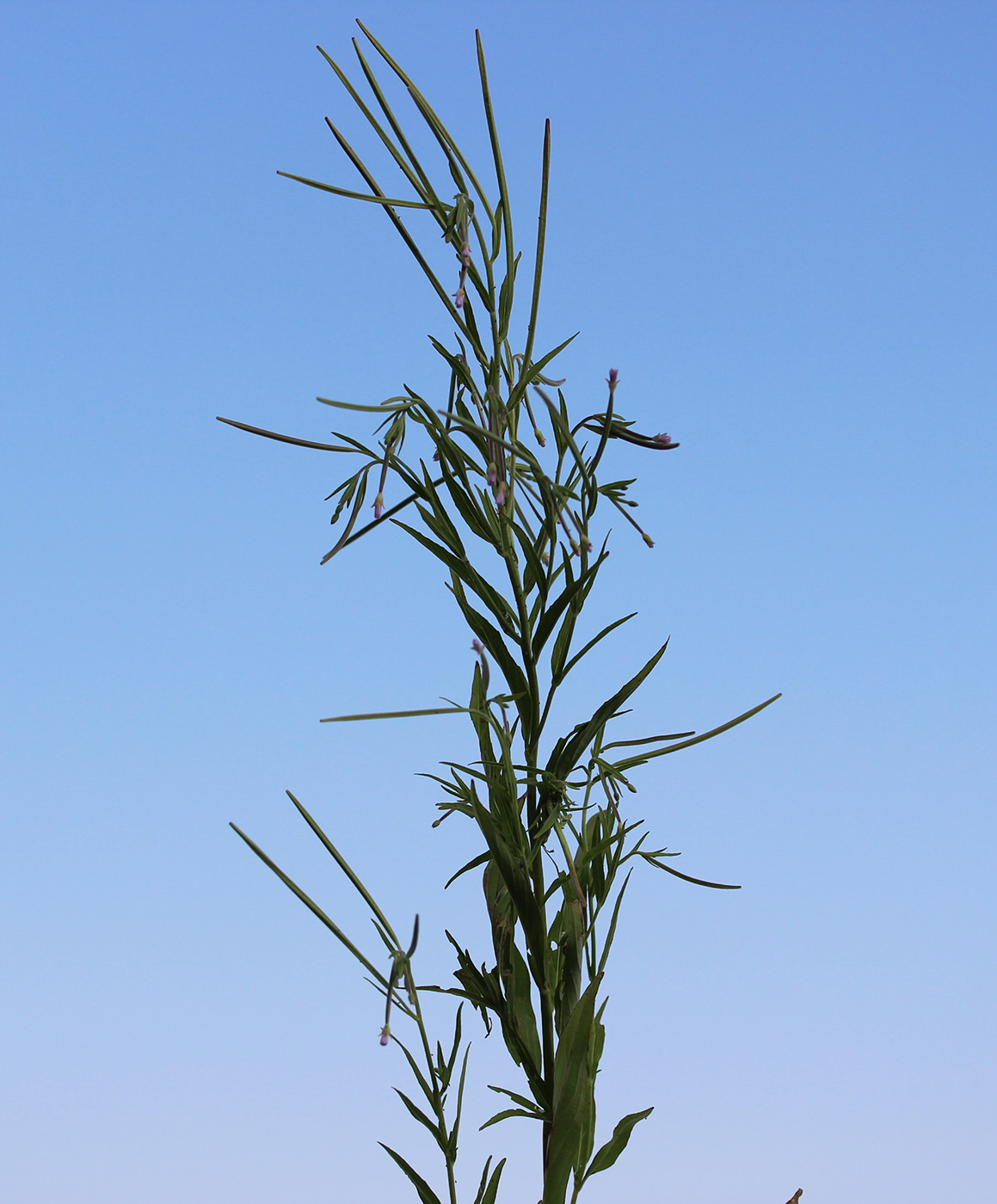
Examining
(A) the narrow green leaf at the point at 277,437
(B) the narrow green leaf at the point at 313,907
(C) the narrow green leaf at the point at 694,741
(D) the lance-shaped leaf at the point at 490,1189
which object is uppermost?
(A) the narrow green leaf at the point at 277,437

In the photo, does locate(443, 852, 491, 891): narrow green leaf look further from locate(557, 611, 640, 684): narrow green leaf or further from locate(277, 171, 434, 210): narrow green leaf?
locate(277, 171, 434, 210): narrow green leaf

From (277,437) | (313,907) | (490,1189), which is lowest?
(490,1189)

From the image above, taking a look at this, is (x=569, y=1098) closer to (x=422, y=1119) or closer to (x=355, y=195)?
(x=422, y=1119)

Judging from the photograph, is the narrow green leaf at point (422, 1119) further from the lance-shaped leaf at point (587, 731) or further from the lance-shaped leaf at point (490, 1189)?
the lance-shaped leaf at point (587, 731)

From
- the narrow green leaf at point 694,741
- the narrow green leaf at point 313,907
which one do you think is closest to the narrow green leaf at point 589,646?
the narrow green leaf at point 694,741

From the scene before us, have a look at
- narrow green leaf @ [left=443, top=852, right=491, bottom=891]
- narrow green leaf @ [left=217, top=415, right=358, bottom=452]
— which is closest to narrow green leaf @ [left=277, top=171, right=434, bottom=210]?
narrow green leaf @ [left=217, top=415, right=358, bottom=452]

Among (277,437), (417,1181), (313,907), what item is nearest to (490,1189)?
(417,1181)

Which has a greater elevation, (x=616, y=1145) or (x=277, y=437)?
(x=277, y=437)

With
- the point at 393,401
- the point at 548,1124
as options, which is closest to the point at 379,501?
the point at 393,401

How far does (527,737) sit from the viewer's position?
146cm

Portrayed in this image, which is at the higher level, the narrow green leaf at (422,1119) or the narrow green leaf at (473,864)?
the narrow green leaf at (473,864)

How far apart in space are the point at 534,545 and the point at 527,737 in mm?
251

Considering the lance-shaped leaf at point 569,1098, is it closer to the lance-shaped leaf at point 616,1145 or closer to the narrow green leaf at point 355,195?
the lance-shaped leaf at point 616,1145

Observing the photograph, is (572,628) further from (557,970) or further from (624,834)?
(557,970)
